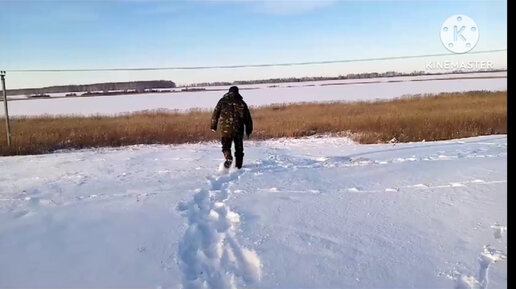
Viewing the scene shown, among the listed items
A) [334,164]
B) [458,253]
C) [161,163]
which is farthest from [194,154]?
[458,253]

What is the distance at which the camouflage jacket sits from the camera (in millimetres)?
7418

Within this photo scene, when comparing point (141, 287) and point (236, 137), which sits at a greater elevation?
point (236, 137)

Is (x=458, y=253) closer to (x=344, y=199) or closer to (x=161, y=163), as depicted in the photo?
(x=344, y=199)

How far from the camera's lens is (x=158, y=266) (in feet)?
11.0

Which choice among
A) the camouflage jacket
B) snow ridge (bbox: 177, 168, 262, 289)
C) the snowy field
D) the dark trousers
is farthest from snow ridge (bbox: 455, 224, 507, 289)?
the snowy field

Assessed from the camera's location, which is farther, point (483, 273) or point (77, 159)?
point (77, 159)

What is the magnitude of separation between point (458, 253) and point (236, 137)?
4679 millimetres

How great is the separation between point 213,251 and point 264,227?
27.6 inches

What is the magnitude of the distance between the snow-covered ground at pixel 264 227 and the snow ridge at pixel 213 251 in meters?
0.02

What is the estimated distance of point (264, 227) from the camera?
4172 millimetres

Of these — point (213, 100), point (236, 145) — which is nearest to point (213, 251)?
point (236, 145)

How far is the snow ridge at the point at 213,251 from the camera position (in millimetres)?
3166

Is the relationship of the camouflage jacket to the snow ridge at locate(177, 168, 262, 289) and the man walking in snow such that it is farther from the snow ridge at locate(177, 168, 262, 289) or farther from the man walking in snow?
the snow ridge at locate(177, 168, 262, 289)

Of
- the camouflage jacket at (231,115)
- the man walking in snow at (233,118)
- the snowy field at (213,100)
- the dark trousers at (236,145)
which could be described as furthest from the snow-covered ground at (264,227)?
the snowy field at (213,100)
